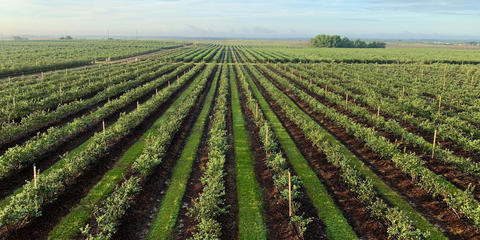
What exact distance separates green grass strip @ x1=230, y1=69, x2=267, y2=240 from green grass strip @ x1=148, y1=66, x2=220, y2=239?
240 cm

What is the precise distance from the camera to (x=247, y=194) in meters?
12.3

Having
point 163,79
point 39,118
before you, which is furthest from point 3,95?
point 163,79

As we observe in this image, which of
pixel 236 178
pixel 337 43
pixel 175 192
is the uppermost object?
pixel 337 43

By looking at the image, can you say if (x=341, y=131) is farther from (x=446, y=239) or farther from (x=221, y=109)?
(x=446, y=239)

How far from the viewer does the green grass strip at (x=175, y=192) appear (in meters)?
9.99

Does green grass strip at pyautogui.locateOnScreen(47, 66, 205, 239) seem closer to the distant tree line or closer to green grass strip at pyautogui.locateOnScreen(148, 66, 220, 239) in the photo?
green grass strip at pyautogui.locateOnScreen(148, 66, 220, 239)

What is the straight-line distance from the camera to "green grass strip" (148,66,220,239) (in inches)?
393

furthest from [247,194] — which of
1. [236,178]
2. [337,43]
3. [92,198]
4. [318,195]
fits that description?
[337,43]

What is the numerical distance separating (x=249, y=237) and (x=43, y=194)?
24.5 feet

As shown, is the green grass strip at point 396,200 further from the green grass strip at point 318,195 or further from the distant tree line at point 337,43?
the distant tree line at point 337,43

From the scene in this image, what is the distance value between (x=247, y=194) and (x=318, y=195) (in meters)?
2.98

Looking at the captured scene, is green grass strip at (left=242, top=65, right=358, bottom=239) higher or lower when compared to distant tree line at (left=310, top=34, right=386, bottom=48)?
lower

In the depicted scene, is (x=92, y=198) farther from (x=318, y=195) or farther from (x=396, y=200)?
(x=396, y=200)

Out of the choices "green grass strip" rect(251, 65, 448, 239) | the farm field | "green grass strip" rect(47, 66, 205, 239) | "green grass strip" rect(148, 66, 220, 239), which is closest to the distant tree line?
the farm field
